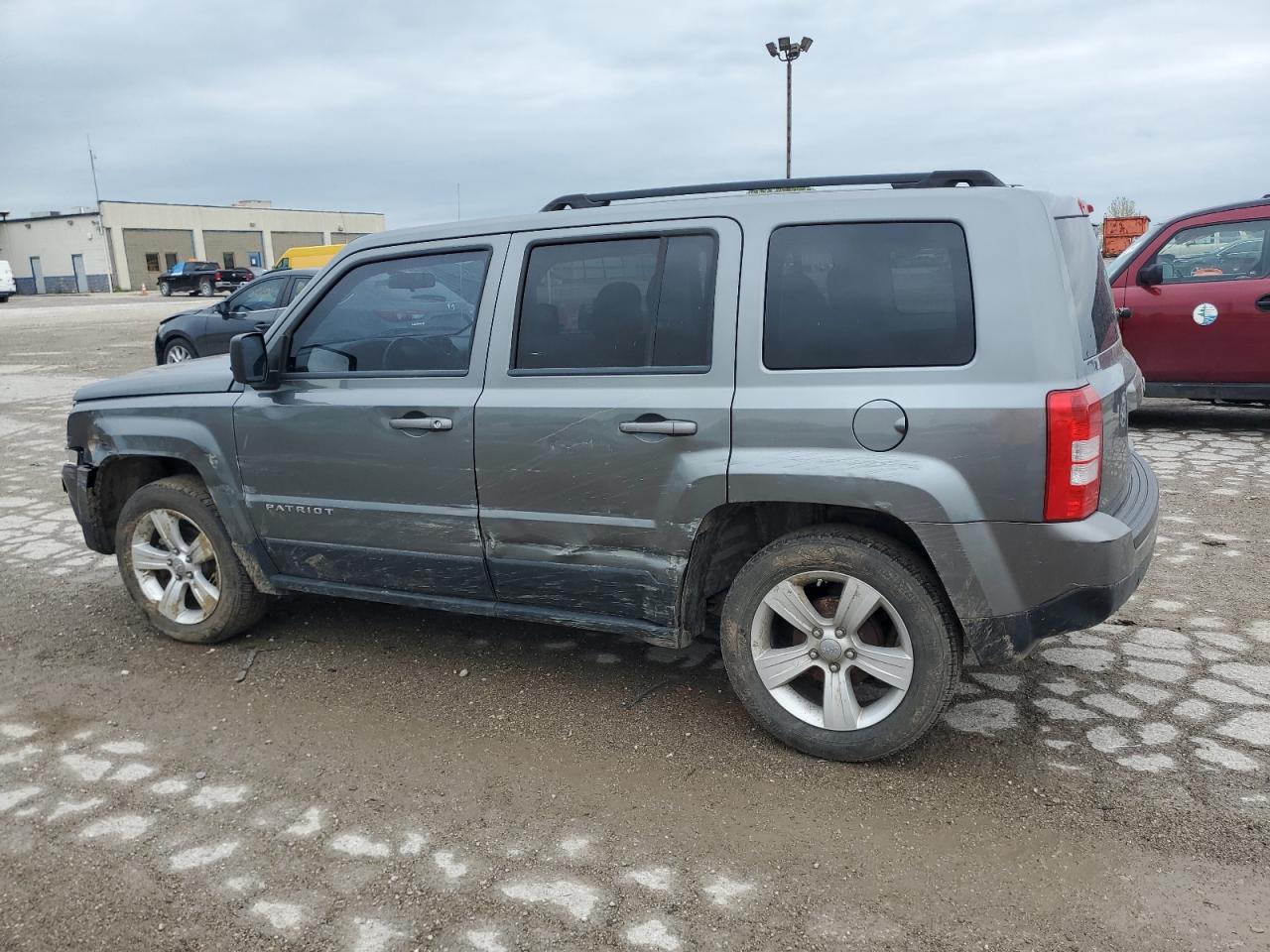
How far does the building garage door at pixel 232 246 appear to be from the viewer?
232 feet

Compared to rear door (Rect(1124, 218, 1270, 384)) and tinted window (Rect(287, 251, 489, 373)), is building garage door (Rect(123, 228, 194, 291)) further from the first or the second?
tinted window (Rect(287, 251, 489, 373))

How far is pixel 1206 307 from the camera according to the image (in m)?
8.02

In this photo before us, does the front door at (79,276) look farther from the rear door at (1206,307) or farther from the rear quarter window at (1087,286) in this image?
the rear quarter window at (1087,286)

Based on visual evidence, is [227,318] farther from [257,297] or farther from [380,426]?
[380,426]

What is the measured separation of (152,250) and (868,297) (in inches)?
2900

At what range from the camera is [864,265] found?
10.5 feet

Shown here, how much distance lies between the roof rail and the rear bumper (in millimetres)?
1145

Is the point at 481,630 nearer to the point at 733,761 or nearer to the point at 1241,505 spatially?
the point at 733,761

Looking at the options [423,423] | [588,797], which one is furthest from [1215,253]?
[588,797]

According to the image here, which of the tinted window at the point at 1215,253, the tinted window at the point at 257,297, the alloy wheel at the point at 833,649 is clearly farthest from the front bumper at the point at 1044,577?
the tinted window at the point at 257,297

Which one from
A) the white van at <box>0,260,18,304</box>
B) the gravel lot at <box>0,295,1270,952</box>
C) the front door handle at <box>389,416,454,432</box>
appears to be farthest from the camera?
the white van at <box>0,260,18,304</box>

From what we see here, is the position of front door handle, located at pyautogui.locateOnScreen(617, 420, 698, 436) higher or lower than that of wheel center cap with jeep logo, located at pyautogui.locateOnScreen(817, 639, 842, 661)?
higher

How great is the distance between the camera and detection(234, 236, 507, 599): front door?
377 centimetres

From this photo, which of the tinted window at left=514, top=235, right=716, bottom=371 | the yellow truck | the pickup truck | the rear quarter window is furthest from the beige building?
the rear quarter window
